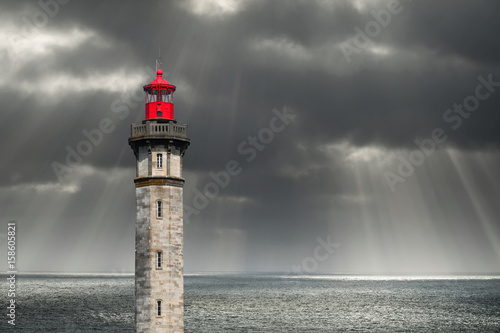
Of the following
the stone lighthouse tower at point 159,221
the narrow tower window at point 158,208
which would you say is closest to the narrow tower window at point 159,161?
the stone lighthouse tower at point 159,221

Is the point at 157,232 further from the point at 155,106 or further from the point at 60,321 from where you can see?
the point at 60,321

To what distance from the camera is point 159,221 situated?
43531 mm

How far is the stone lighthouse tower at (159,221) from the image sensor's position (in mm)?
42750

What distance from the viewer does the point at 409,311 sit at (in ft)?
376

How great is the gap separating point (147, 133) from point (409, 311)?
85.0 meters

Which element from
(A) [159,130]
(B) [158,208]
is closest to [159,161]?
(A) [159,130]

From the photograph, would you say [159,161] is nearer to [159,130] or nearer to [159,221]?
[159,130]

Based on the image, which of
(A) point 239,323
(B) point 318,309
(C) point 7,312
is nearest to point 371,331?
(A) point 239,323

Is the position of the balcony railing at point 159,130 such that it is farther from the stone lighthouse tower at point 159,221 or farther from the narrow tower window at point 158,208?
the narrow tower window at point 158,208

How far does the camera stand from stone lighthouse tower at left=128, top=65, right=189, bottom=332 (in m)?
42.8

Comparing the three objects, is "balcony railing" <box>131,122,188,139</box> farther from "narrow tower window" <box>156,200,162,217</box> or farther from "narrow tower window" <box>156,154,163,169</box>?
"narrow tower window" <box>156,200,162,217</box>

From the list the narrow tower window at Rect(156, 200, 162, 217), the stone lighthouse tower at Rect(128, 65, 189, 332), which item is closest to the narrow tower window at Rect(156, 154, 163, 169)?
the stone lighthouse tower at Rect(128, 65, 189, 332)

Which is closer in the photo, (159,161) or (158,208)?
(158,208)

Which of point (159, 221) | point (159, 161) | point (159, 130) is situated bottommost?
point (159, 221)
